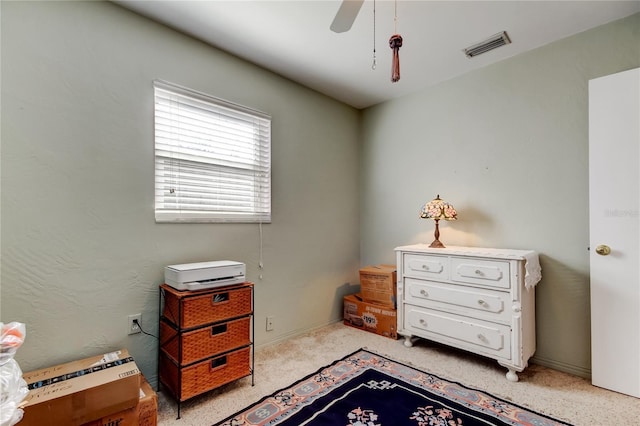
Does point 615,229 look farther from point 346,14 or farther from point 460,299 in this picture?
point 346,14

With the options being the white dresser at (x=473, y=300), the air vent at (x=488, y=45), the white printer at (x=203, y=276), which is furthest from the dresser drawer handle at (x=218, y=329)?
the air vent at (x=488, y=45)

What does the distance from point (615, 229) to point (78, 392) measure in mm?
3214

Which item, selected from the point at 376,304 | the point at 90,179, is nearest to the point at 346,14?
the point at 90,179

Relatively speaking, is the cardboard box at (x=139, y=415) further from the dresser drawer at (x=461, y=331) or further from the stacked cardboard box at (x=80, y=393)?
the dresser drawer at (x=461, y=331)

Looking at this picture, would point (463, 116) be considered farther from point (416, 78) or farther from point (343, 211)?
point (343, 211)

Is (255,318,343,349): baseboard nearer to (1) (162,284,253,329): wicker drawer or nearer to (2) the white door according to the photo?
(1) (162,284,253,329): wicker drawer

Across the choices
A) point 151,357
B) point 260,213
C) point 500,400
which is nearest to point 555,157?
point 500,400

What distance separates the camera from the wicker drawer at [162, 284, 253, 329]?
1.84 metres

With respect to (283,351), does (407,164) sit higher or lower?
higher

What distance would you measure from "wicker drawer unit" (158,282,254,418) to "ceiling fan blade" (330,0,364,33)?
5.49ft

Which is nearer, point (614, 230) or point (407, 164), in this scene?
point (614, 230)

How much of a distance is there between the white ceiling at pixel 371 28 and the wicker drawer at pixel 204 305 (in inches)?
72.8

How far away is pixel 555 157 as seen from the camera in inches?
94.5

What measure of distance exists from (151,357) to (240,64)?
2.38m
